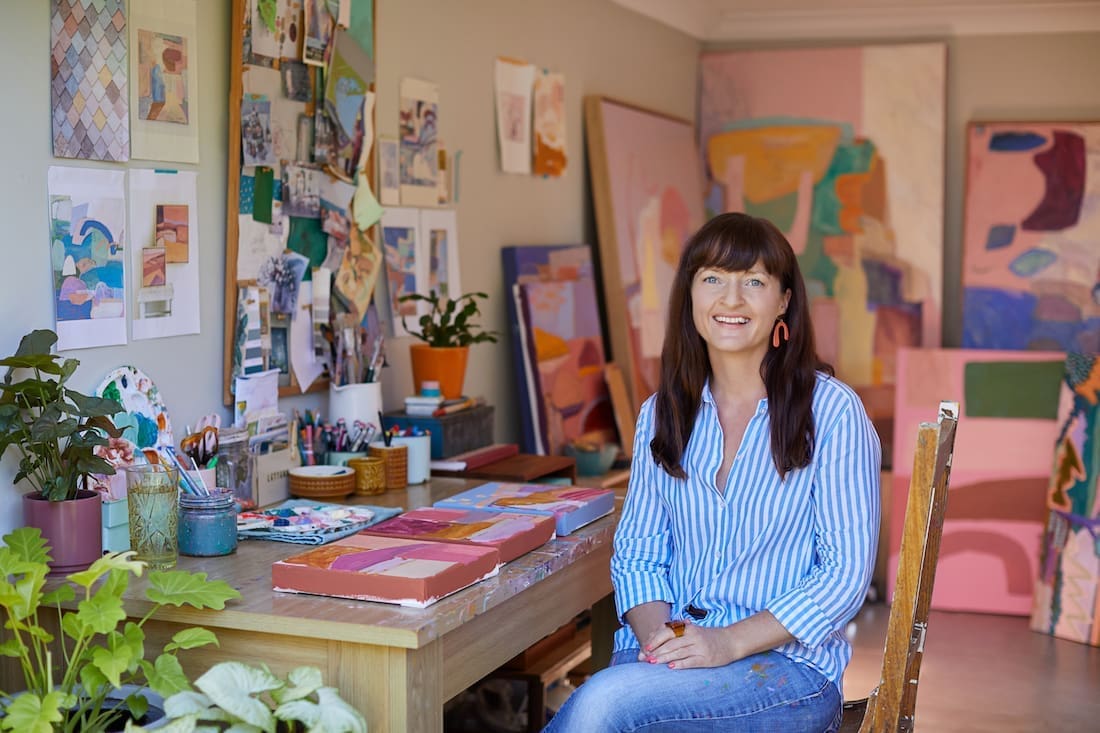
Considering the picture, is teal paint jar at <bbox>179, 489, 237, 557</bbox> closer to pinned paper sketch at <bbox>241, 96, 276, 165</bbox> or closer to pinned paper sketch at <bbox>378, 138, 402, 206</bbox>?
pinned paper sketch at <bbox>241, 96, 276, 165</bbox>

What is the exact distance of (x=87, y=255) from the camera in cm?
247

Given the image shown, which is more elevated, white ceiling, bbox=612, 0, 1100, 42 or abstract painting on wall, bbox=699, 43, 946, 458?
white ceiling, bbox=612, 0, 1100, 42

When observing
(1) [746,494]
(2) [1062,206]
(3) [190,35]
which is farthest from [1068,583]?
(3) [190,35]

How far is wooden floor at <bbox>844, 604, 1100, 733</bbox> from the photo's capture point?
4.09m

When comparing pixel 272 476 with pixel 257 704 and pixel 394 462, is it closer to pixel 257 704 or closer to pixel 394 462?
pixel 394 462

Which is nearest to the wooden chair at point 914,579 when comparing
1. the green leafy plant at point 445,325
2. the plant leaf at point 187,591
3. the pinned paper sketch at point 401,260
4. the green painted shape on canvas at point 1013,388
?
the plant leaf at point 187,591

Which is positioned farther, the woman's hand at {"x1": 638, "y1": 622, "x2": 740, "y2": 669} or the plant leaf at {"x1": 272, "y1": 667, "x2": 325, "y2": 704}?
the woman's hand at {"x1": 638, "y1": 622, "x2": 740, "y2": 669}

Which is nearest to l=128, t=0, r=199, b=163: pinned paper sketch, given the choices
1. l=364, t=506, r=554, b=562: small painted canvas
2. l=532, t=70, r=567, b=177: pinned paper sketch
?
l=364, t=506, r=554, b=562: small painted canvas

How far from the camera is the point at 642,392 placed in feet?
16.3

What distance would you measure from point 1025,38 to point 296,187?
3990mm

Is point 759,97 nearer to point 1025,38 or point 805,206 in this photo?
point 805,206

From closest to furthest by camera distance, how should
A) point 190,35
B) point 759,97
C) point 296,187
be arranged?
1. point 190,35
2. point 296,187
3. point 759,97

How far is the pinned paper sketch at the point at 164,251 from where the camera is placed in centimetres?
260

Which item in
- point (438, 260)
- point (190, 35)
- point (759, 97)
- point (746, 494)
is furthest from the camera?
Answer: point (759, 97)
